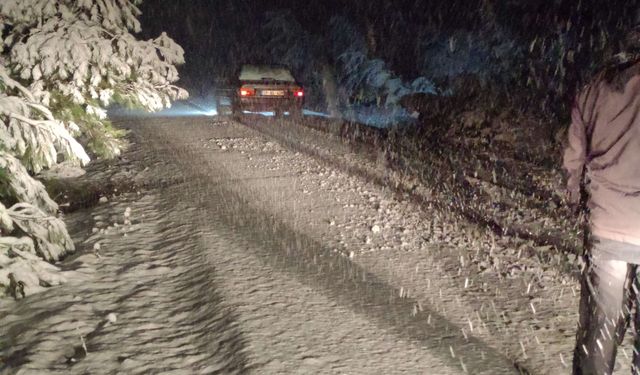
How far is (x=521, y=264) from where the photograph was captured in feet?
16.2

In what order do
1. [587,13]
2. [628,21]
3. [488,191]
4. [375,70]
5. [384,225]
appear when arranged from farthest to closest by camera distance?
[375,70] < [587,13] < [628,21] < [488,191] < [384,225]

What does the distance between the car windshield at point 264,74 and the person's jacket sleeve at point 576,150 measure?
13685 millimetres

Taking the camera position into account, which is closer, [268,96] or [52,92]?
[52,92]

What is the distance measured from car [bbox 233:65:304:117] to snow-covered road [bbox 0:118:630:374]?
8373mm

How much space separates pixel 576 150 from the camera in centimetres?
269

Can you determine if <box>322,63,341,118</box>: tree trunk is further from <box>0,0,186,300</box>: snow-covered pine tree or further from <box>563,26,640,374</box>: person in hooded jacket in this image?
<box>563,26,640,374</box>: person in hooded jacket

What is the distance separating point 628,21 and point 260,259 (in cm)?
1009

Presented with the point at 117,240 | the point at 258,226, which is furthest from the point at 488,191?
the point at 117,240

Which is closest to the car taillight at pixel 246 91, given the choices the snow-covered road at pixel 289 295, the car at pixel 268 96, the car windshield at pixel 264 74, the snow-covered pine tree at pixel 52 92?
the car at pixel 268 96

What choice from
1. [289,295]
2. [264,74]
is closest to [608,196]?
[289,295]

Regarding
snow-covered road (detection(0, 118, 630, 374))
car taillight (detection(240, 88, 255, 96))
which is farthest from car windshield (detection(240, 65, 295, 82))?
snow-covered road (detection(0, 118, 630, 374))

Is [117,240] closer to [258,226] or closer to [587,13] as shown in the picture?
[258,226]

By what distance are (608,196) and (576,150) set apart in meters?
0.30

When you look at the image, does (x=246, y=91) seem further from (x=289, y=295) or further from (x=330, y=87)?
(x=330, y=87)
